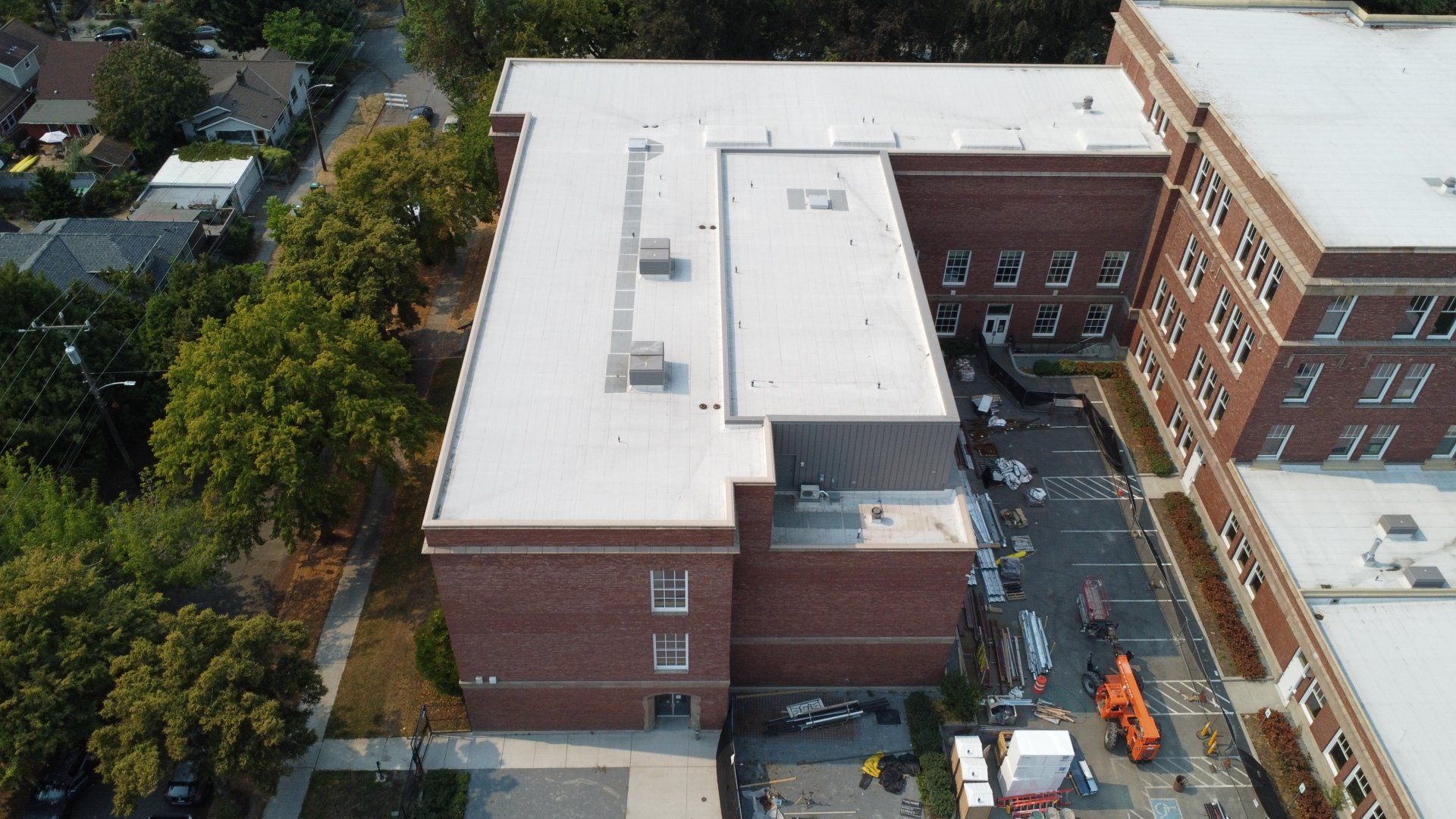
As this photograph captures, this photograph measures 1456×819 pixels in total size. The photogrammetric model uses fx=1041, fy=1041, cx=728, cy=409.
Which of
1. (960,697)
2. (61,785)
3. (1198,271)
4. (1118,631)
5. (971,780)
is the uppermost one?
(1198,271)

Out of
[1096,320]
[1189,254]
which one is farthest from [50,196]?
[1189,254]

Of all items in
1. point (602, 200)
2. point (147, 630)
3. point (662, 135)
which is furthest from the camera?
point (662, 135)

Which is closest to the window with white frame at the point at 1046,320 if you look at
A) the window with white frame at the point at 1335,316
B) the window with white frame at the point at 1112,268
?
the window with white frame at the point at 1112,268

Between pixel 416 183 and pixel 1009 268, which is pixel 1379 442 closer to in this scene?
pixel 1009 268

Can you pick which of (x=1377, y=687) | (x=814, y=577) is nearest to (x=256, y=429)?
(x=814, y=577)

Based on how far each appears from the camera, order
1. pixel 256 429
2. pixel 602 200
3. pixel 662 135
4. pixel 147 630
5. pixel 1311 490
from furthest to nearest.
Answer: pixel 662 135 → pixel 602 200 → pixel 1311 490 → pixel 256 429 → pixel 147 630

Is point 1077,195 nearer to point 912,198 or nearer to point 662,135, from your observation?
point 912,198

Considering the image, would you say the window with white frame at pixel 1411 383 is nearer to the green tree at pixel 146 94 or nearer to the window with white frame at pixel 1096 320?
the window with white frame at pixel 1096 320
